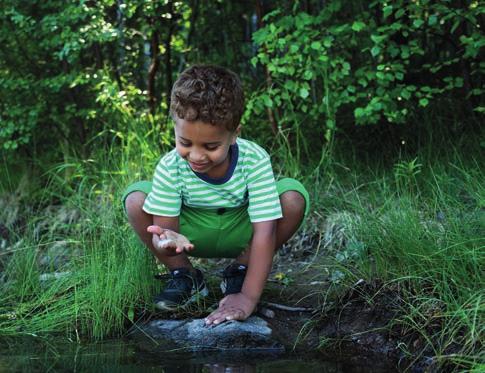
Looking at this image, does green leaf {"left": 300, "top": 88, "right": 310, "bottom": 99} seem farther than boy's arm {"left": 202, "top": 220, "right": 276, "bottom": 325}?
Yes

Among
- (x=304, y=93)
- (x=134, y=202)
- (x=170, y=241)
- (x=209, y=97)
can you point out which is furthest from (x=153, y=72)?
(x=170, y=241)

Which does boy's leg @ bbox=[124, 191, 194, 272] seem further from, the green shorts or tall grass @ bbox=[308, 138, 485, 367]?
tall grass @ bbox=[308, 138, 485, 367]

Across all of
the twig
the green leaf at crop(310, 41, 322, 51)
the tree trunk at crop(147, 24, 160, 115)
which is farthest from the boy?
the tree trunk at crop(147, 24, 160, 115)

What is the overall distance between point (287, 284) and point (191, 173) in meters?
0.94

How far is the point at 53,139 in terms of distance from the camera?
6254 millimetres

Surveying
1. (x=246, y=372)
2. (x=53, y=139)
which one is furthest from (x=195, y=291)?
(x=53, y=139)

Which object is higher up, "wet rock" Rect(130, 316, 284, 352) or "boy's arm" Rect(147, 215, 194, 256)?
"boy's arm" Rect(147, 215, 194, 256)

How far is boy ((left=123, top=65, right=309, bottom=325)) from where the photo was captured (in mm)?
3139

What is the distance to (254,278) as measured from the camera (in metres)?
3.30

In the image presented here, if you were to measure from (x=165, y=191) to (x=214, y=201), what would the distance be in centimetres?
22

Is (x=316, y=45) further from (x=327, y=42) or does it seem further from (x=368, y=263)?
(x=368, y=263)

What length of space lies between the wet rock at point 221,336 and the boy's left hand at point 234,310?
28 millimetres

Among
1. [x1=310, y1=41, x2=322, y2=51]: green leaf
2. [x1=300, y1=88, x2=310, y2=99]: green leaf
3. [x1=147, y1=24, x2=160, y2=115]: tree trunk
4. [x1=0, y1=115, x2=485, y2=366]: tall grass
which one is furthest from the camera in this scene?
[x1=147, y1=24, x2=160, y2=115]: tree trunk

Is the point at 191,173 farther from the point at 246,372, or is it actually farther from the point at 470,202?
the point at 470,202
